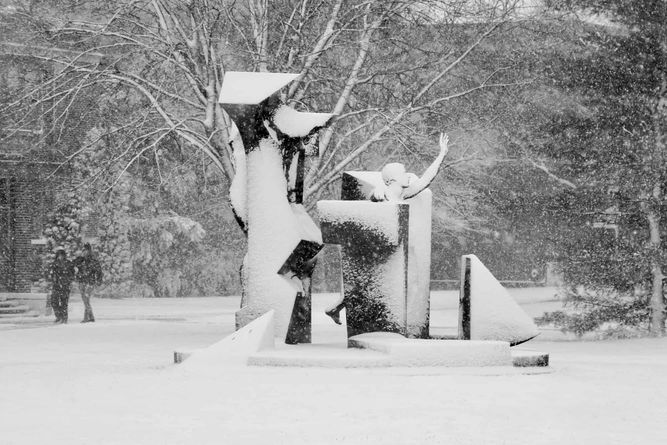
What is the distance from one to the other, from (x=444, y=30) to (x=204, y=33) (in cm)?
451

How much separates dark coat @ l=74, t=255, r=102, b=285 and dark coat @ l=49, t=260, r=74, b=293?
232 mm

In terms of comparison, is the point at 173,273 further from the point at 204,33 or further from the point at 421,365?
the point at 421,365

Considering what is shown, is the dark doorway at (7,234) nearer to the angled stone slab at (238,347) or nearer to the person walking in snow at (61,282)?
the person walking in snow at (61,282)

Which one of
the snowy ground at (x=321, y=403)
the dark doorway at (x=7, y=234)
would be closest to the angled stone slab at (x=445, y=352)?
the snowy ground at (x=321, y=403)

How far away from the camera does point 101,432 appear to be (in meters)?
8.66

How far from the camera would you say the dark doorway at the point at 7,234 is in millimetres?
31984

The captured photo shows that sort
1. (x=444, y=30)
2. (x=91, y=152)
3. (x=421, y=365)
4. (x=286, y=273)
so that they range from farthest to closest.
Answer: (x=91, y=152)
(x=444, y=30)
(x=286, y=273)
(x=421, y=365)

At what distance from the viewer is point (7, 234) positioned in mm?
32250

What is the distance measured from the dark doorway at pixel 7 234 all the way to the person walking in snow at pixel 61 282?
22.2ft

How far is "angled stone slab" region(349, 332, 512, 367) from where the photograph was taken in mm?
12898

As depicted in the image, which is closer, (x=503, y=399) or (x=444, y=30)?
(x=503, y=399)

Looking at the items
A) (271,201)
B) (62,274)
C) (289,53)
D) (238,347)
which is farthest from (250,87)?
(62,274)

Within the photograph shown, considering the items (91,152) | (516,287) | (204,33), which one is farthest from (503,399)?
(516,287)

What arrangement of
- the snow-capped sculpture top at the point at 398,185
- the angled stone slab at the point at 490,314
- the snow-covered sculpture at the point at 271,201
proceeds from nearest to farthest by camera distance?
the angled stone slab at the point at 490,314
the snow-covered sculpture at the point at 271,201
the snow-capped sculpture top at the point at 398,185
